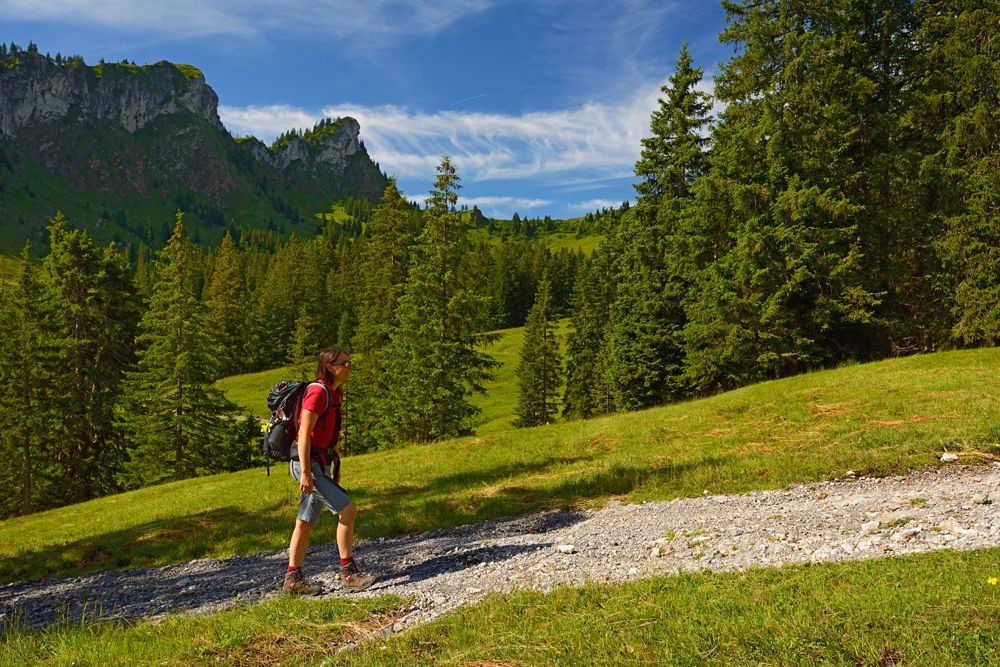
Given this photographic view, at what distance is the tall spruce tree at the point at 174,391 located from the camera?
2866 centimetres

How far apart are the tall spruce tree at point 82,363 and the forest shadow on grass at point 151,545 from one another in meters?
18.9

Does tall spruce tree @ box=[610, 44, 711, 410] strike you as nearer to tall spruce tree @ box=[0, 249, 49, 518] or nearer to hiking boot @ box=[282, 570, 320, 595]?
hiking boot @ box=[282, 570, 320, 595]

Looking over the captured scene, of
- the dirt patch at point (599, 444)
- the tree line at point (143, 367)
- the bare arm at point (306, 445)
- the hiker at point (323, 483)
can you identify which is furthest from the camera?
the tree line at point (143, 367)

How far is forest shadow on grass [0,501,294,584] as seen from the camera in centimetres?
1088

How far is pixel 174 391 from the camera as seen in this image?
28.7 metres

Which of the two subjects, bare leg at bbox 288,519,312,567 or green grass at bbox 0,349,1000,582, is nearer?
bare leg at bbox 288,519,312,567

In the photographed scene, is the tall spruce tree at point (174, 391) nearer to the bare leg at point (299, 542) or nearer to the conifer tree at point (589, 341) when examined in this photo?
the bare leg at point (299, 542)

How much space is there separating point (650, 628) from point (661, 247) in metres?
27.3

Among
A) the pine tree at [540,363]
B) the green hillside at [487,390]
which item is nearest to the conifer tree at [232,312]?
the green hillside at [487,390]

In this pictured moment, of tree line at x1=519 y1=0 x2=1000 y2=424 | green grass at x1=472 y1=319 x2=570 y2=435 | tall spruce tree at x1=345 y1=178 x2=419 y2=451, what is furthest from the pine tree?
tree line at x1=519 y1=0 x2=1000 y2=424

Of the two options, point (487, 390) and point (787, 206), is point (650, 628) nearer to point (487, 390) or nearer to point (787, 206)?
point (787, 206)

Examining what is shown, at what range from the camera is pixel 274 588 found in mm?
7367

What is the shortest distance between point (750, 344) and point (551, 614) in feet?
72.1

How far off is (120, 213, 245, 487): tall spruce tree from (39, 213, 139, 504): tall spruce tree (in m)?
1.50
